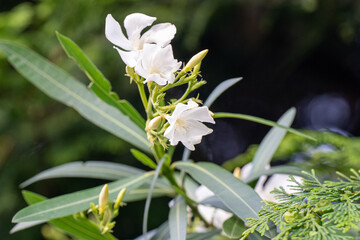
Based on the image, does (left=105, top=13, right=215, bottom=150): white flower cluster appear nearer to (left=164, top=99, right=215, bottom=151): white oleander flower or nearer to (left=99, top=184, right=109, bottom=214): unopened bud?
(left=164, top=99, right=215, bottom=151): white oleander flower

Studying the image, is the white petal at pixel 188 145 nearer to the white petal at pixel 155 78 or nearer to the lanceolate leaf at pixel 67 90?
the white petal at pixel 155 78

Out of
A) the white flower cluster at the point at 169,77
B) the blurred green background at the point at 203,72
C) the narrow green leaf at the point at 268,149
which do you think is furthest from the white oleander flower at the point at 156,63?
the blurred green background at the point at 203,72

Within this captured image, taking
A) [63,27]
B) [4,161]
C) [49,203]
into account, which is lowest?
[4,161]

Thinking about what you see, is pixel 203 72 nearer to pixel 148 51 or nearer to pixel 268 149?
pixel 268 149

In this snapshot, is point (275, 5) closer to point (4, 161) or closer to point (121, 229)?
point (121, 229)

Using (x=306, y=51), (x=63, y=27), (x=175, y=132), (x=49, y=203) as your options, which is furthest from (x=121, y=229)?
(x=175, y=132)

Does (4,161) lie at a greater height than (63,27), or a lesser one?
lesser

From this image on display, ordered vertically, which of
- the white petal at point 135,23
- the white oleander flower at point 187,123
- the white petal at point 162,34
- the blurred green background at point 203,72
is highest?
the white petal at point 135,23
